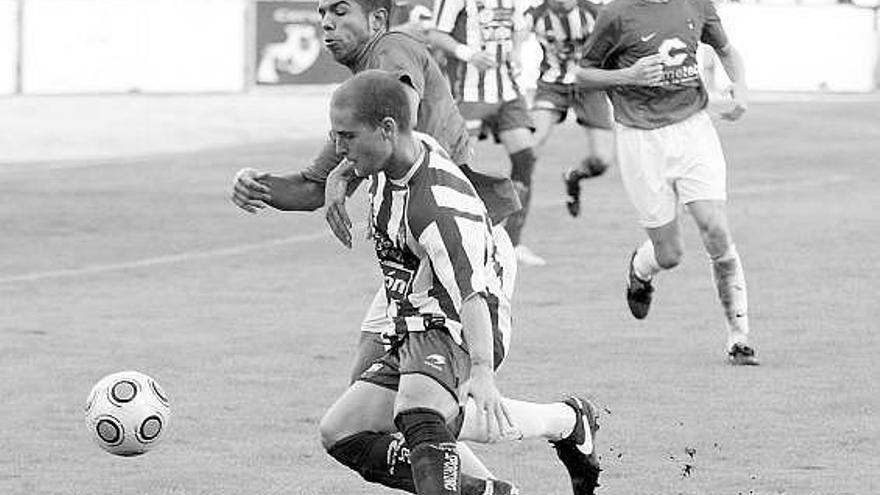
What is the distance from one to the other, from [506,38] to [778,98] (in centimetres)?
1954

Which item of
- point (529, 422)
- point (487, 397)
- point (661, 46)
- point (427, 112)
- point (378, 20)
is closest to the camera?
point (487, 397)

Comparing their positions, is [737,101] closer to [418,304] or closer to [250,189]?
[250,189]

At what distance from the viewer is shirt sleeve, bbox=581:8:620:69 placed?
12.7 m

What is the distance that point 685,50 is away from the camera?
498 inches

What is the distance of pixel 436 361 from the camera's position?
24.2 ft

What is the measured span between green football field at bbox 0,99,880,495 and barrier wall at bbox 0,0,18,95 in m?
8.98

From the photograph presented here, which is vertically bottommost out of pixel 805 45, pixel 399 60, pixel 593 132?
pixel 805 45

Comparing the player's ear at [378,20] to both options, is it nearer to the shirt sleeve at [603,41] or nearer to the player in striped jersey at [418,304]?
the player in striped jersey at [418,304]

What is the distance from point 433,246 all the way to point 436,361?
418mm

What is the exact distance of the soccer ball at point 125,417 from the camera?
8.57 meters

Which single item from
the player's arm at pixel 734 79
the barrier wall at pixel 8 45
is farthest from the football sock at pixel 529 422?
the barrier wall at pixel 8 45

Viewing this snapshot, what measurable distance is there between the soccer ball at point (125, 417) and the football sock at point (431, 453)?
1631mm

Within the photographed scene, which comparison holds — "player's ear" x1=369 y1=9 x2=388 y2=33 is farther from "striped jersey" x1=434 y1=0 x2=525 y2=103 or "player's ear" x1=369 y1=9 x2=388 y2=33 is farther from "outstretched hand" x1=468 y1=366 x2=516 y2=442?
"striped jersey" x1=434 y1=0 x2=525 y2=103

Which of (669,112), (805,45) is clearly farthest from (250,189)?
(805,45)
